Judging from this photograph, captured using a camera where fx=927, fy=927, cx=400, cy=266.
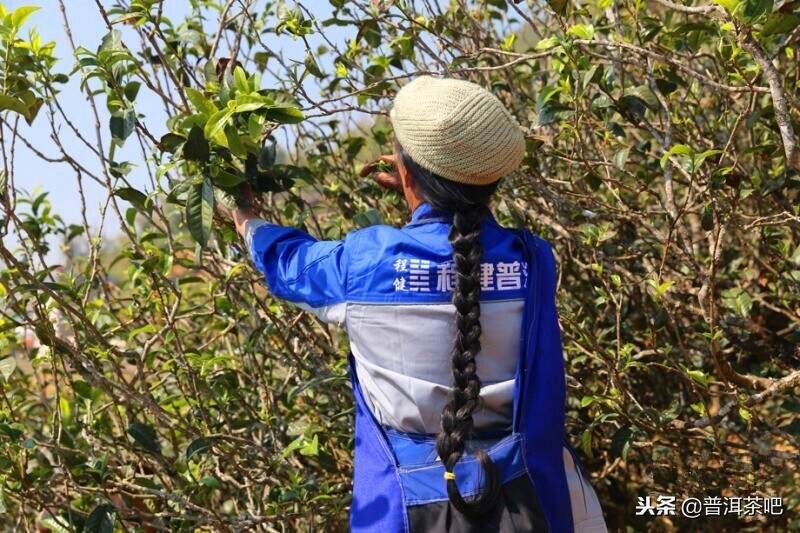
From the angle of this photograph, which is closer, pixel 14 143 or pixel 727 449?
pixel 14 143

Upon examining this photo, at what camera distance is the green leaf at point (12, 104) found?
6.68 ft

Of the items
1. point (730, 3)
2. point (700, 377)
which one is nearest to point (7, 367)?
point (700, 377)

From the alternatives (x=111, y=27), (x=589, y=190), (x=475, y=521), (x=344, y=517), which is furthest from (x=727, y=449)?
(x=111, y=27)

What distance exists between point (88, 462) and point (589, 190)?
5.52 ft

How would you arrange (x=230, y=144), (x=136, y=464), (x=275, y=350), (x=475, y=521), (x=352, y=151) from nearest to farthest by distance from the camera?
(x=475, y=521)
(x=230, y=144)
(x=136, y=464)
(x=275, y=350)
(x=352, y=151)

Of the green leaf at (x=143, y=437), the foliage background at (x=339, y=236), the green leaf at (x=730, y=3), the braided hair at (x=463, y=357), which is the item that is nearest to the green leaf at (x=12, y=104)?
the foliage background at (x=339, y=236)

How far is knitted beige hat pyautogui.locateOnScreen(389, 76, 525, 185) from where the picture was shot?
167cm

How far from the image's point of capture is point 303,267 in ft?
5.90

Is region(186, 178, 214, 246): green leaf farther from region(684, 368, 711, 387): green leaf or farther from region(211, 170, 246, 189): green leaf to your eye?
region(684, 368, 711, 387): green leaf

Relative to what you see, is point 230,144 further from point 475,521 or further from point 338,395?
point 338,395

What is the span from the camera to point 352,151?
3176mm

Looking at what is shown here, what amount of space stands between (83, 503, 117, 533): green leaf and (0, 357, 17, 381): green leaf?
0.42 m

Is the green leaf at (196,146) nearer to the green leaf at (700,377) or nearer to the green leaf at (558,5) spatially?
the green leaf at (558,5)

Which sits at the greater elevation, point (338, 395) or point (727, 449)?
point (338, 395)
